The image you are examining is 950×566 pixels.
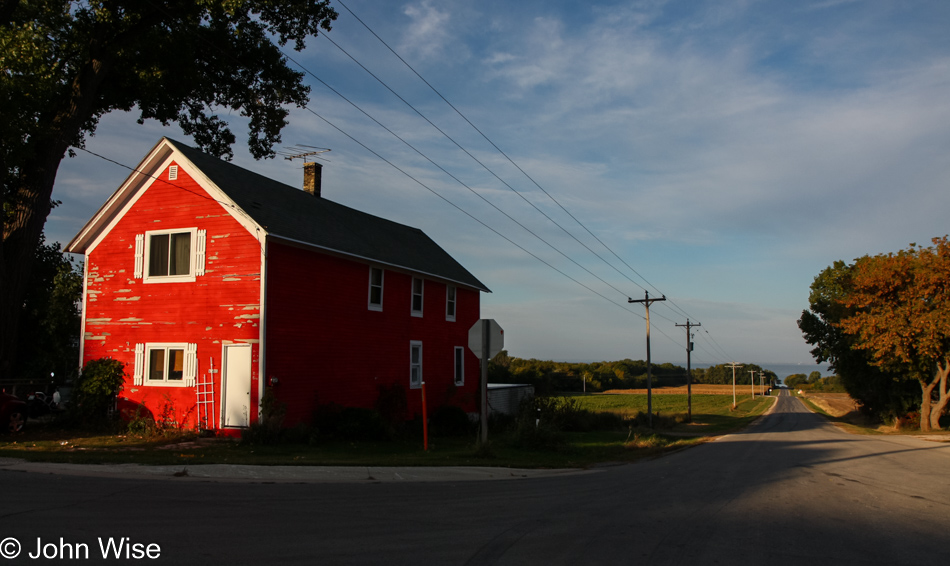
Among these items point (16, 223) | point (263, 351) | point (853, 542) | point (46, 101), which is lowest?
point (853, 542)

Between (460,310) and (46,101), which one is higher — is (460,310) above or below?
below

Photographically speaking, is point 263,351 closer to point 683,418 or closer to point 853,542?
point 853,542

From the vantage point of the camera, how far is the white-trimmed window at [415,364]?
2512 centimetres

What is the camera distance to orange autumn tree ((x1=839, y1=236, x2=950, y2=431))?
33625mm

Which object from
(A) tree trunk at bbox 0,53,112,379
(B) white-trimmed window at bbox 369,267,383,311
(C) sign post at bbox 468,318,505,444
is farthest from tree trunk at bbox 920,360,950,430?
(A) tree trunk at bbox 0,53,112,379

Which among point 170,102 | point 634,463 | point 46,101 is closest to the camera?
point 634,463

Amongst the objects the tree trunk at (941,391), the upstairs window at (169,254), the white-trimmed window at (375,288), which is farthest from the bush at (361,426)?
the tree trunk at (941,391)

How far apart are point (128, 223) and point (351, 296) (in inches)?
289

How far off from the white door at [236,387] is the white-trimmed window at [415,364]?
826cm

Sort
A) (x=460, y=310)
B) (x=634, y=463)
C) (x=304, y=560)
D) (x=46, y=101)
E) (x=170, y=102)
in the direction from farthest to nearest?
(x=460, y=310) → (x=170, y=102) → (x=46, y=101) → (x=634, y=463) → (x=304, y=560)

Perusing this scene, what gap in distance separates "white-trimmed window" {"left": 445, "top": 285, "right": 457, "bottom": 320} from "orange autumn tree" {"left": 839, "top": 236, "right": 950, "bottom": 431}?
24024 mm

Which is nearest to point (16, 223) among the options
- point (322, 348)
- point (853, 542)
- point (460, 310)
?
point (322, 348)

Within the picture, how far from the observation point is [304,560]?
5.87 meters

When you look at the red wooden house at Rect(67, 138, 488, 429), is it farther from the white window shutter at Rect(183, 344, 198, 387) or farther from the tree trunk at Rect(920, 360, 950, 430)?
the tree trunk at Rect(920, 360, 950, 430)
